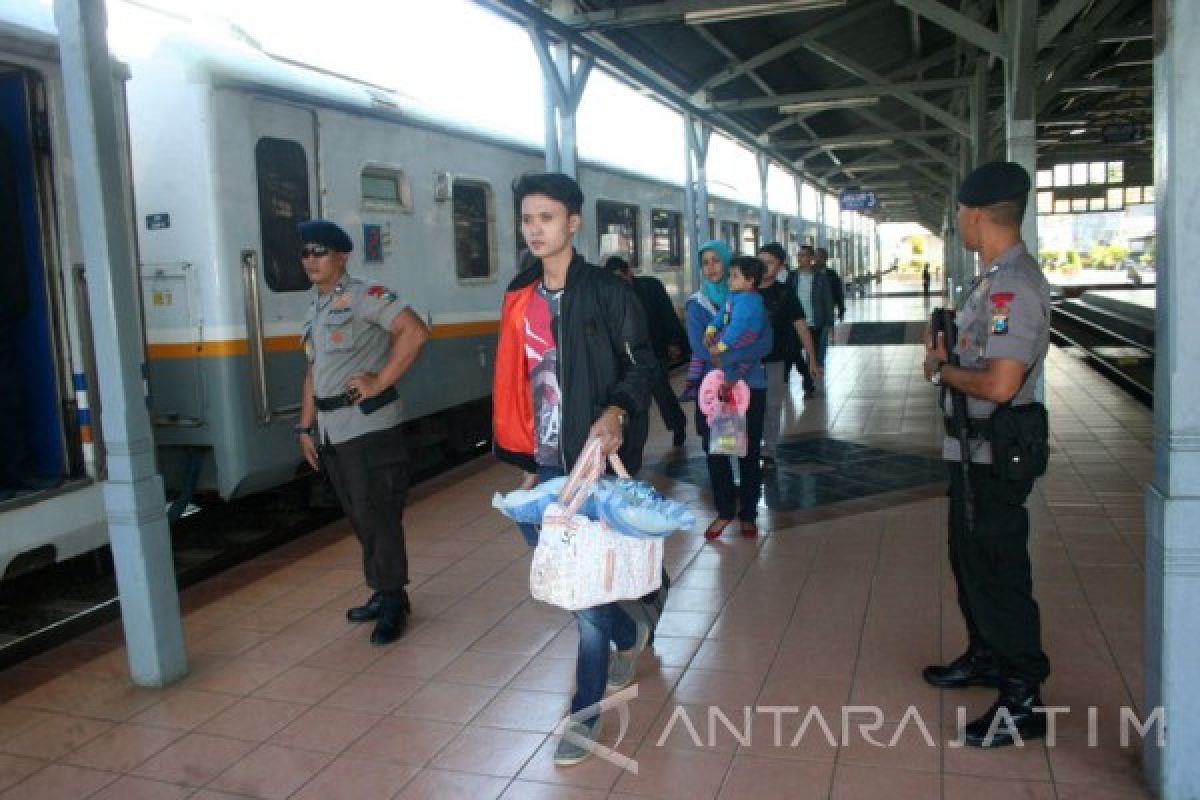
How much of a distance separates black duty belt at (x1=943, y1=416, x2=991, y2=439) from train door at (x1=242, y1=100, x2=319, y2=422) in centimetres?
371

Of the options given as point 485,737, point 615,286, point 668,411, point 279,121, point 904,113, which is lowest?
point 485,737

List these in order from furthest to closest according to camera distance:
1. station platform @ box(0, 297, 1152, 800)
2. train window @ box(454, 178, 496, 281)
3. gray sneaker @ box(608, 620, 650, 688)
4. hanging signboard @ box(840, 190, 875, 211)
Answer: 1. hanging signboard @ box(840, 190, 875, 211)
2. train window @ box(454, 178, 496, 281)
3. gray sneaker @ box(608, 620, 650, 688)
4. station platform @ box(0, 297, 1152, 800)

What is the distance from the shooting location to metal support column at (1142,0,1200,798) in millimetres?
2539

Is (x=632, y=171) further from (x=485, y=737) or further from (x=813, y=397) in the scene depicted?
(x=485, y=737)

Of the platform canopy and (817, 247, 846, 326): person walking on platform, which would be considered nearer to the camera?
the platform canopy

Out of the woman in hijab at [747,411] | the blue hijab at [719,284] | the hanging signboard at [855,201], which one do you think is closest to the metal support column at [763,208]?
the hanging signboard at [855,201]

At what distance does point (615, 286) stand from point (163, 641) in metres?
2.28

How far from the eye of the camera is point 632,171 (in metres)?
12.5

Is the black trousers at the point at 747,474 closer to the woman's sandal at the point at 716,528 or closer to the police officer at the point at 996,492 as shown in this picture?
the woman's sandal at the point at 716,528

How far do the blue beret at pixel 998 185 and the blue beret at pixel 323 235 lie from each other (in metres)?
2.48

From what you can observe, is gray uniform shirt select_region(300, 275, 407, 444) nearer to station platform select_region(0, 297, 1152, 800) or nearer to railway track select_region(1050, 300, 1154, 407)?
station platform select_region(0, 297, 1152, 800)

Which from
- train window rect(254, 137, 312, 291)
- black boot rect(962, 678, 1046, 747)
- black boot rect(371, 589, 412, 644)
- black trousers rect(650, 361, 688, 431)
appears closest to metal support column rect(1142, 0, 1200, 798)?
black boot rect(962, 678, 1046, 747)

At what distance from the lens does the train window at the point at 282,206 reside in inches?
220

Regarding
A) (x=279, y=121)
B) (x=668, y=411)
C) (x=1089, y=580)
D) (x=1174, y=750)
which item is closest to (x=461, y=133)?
(x=279, y=121)
